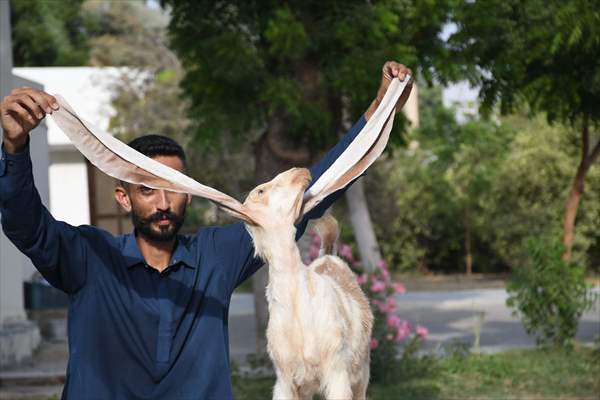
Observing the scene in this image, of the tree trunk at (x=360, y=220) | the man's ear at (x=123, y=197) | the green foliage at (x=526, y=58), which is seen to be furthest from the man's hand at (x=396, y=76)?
the tree trunk at (x=360, y=220)

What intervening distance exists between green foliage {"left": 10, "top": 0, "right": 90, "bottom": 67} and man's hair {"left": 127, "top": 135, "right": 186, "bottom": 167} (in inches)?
1109

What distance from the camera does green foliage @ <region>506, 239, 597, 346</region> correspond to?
10047mm

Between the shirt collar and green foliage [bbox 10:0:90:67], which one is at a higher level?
green foliage [bbox 10:0:90:67]

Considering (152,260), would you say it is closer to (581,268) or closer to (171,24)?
(171,24)

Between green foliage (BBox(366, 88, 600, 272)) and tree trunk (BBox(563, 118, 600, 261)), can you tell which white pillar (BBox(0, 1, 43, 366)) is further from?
green foliage (BBox(366, 88, 600, 272))

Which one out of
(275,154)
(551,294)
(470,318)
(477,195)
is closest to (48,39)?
(477,195)

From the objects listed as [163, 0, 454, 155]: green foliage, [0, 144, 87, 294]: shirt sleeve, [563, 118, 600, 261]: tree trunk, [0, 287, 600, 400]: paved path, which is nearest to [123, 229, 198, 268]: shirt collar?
[0, 144, 87, 294]: shirt sleeve

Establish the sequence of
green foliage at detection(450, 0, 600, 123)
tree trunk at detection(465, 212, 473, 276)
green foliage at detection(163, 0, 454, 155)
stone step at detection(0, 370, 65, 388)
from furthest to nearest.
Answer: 1. tree trunk at detection(465, 212, 473, 276)
2. stone step at detection(0, 370, 65, 388)
3. green foliage at detection(163, 0, 454, 155)
4. green foliage at detection(450, 0, 600, 123)

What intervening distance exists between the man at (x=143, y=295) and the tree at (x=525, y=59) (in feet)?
18.0

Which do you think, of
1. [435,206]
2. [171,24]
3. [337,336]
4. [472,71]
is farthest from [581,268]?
[435,206]

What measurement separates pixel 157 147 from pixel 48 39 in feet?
102

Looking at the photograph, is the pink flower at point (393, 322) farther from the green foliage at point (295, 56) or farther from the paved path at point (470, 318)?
the paved path at point (470, 318)

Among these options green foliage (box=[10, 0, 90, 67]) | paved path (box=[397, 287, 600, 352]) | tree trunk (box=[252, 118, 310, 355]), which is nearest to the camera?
tree trunk (box=[252, 118, 310, 355])

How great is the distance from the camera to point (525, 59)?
8.30 metres
